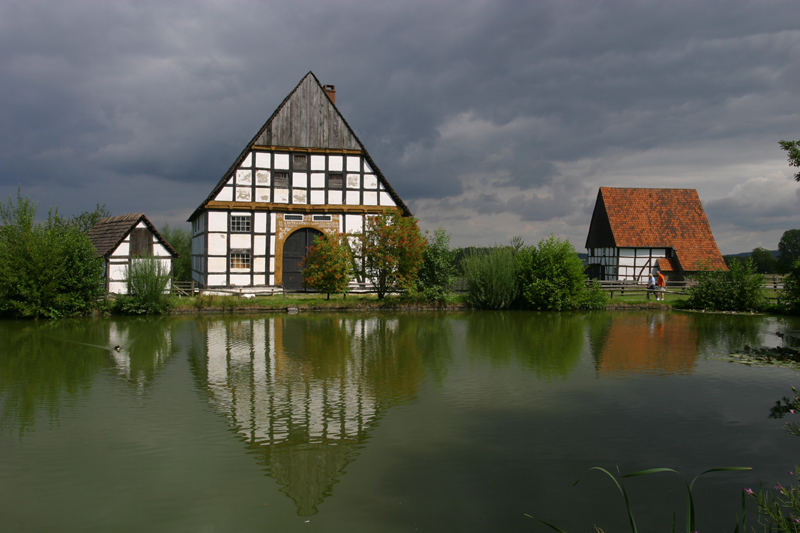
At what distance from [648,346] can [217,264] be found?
18.6 meters

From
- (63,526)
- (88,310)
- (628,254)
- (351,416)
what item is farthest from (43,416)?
(628,254)

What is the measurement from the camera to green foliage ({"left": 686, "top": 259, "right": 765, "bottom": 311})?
25438mm

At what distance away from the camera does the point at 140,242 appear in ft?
82.5

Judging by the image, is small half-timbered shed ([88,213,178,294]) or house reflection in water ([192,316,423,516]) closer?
house reflection in water ([192,316,423,516])

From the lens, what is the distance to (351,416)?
331 inches

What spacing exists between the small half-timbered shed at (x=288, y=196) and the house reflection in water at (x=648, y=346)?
12.0 m

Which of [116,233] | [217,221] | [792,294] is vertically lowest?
[792,294]

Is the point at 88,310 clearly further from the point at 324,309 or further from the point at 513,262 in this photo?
the point at 513,262

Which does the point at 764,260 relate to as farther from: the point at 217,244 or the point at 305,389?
the point at 305,389

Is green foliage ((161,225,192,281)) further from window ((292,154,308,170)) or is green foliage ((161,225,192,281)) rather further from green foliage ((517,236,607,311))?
green foliage ((517,236,607,311))

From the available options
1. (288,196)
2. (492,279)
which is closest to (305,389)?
(492,279)

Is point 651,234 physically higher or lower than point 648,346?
higher

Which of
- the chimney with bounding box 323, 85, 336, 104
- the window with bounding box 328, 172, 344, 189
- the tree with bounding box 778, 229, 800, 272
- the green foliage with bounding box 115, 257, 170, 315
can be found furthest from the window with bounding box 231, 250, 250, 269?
the tree with bounding box 778, 229, 800, 272

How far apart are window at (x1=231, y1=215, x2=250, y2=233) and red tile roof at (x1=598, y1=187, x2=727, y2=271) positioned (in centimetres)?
2215
